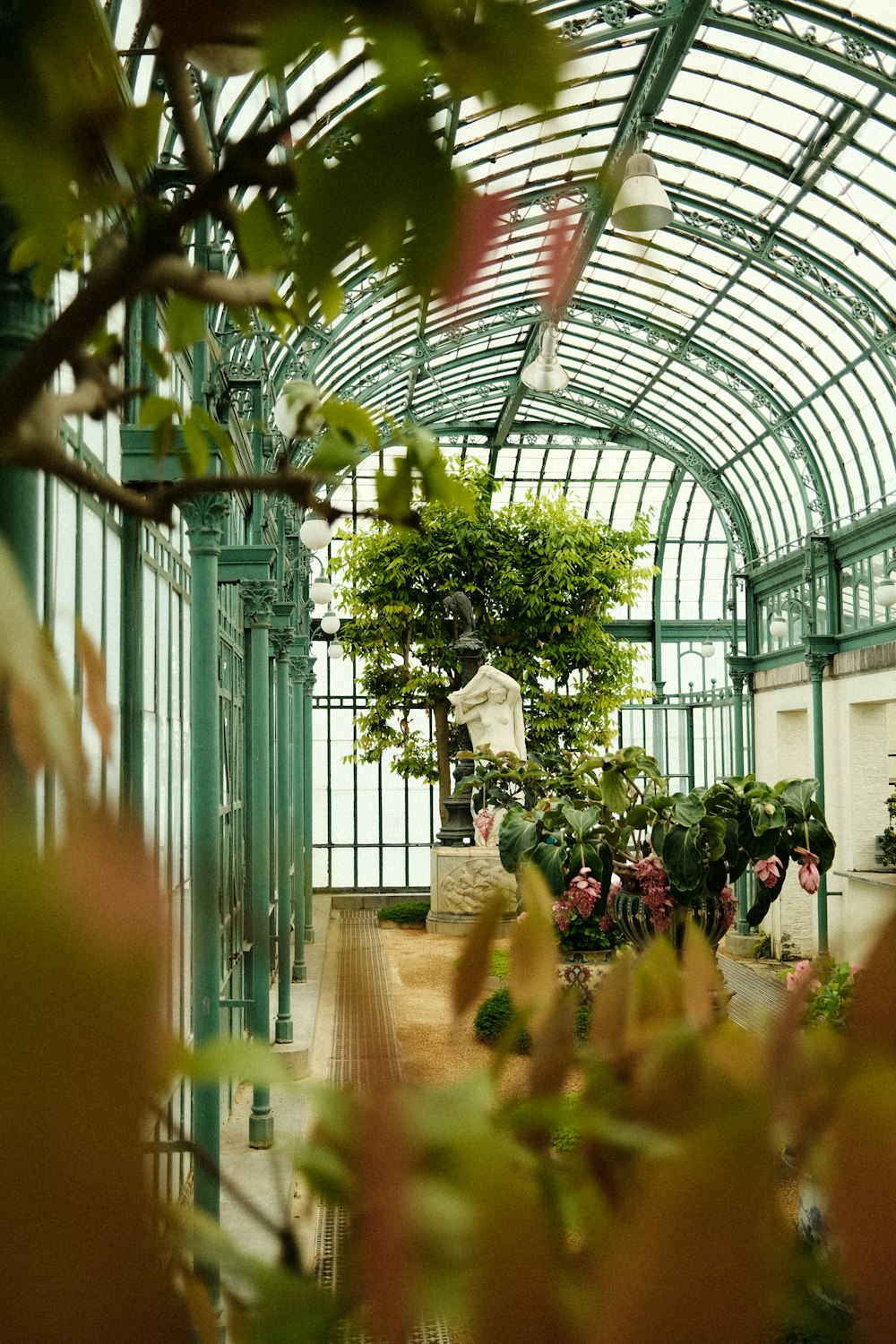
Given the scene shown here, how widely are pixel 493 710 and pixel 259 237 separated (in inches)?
518

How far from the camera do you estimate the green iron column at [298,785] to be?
380 inches

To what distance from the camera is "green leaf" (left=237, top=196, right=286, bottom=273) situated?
1.54ft

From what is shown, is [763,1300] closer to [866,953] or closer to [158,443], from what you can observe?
[866,953]

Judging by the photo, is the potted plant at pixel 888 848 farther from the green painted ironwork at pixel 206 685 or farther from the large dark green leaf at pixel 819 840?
the green painted ironwork at pixel 206 685

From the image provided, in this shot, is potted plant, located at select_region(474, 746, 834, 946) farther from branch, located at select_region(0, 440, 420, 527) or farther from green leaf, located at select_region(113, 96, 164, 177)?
green leaf, located at select_region(113, 96, 164, 177)

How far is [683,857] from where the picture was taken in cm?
459

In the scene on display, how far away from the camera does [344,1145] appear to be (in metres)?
0.37

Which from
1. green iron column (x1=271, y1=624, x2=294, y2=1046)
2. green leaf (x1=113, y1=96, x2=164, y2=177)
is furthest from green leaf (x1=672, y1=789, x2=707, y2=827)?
green leaf (x1=113, y1=96, x2=164, y2=177)

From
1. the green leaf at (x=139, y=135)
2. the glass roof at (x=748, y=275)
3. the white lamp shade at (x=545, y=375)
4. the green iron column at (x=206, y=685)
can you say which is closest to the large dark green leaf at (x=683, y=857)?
the green iron column at (x=206, y=685)

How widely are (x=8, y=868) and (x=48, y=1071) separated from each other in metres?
0.04

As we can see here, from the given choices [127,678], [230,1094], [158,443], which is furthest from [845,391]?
[158,443]

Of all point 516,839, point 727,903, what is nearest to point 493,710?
point 516,839

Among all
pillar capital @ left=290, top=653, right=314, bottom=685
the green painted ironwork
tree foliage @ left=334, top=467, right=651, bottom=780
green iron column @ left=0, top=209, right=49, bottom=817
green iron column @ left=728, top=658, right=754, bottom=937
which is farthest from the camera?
tree foliage @ left=334, top=467, right=651, bottom=780

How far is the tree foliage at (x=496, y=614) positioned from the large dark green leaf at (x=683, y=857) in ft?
34.7
